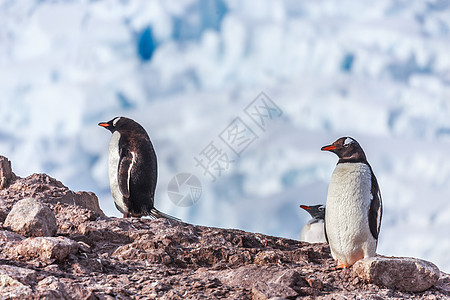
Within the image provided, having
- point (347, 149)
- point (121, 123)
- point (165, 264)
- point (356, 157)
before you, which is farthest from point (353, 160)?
point (121, 123)

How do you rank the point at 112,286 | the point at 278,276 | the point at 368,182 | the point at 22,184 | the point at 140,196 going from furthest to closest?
1. the point at 140,196
2. the point at 22,184
3. the point at 368,182
4. the point at 278,276
5. the point at 112,286

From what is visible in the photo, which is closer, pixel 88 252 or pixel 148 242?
pixel 88 252

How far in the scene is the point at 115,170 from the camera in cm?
872

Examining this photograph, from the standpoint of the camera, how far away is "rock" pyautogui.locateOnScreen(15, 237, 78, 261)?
4.93m

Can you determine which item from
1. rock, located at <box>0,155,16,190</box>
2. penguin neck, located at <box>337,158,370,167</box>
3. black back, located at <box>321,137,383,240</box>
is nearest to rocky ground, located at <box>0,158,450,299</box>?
rock, located at <box>0,155,16,190</box>

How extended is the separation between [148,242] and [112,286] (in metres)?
1.28

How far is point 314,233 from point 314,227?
113 mm

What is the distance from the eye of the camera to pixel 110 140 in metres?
9.09

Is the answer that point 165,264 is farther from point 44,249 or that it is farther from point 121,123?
point 121,123

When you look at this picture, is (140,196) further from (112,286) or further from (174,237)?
(112,286)

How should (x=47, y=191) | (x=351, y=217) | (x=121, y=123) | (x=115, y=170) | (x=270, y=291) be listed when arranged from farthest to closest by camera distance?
(x=121, y=123)
(x=115, y=170)
(x=47, y=191)
(x=351, y=217)
(x=270, y=291)

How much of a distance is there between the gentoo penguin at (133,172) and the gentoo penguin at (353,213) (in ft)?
10.1

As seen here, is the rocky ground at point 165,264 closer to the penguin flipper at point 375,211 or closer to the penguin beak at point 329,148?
the penguin flipper at point 375,211

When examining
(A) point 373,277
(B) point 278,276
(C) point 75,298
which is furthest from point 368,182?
(C) point 75,298
